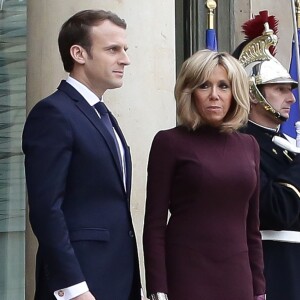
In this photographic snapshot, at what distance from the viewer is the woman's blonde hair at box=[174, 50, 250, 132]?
153 inches

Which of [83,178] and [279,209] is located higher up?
[83,178]

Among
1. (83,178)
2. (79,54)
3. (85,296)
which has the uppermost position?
(79,54)

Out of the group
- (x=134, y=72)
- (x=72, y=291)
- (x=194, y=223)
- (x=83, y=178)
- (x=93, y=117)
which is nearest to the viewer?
(x=72, y=291)

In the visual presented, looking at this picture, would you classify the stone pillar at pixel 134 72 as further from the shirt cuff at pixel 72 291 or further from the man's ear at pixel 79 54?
the shirt cuff at pixel 72 291

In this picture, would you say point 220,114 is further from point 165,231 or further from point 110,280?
point 110,280

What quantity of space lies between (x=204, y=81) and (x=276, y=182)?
2.19 ft

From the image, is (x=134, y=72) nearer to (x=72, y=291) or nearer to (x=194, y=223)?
(x=194, y=223)

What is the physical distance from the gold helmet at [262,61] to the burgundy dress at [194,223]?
0.86 meters

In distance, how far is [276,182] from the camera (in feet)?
14.1

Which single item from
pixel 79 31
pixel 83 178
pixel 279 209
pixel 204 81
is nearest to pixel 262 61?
pixel 279 209

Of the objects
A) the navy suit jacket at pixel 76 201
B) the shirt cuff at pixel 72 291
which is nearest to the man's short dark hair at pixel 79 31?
the navy suit jacket at pixel 76 201

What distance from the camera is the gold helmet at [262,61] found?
4.60 metres

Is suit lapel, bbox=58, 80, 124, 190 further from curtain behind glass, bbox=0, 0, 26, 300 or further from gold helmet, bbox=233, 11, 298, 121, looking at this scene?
curtain behind glass, bbox=0, 0, 26, 300

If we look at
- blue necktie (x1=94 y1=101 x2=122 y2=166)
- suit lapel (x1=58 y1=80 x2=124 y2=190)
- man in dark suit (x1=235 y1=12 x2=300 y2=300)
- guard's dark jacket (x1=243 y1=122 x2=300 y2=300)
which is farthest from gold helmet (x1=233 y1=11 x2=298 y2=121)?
suit lapel (x1=58 y1=80 x2=124 y2=190)
